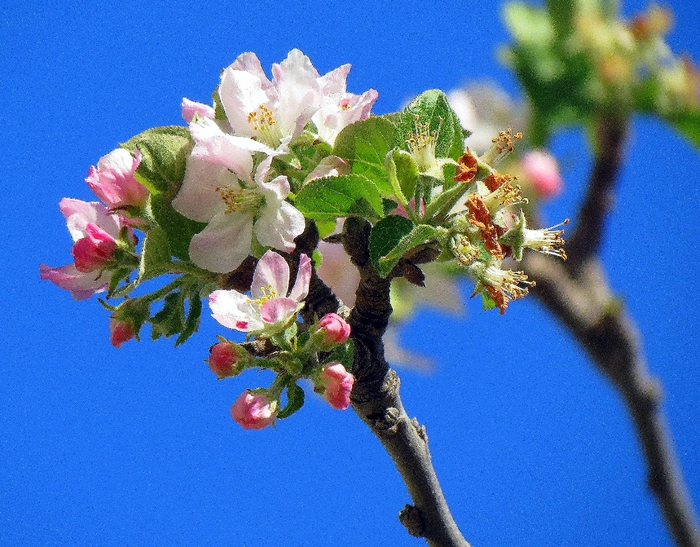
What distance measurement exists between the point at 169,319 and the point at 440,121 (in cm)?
25

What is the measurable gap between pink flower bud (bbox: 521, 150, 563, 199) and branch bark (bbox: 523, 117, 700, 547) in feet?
0.23

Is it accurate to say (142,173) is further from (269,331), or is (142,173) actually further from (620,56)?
(620,56)

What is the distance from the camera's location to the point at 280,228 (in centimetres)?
56

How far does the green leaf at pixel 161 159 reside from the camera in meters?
0.57

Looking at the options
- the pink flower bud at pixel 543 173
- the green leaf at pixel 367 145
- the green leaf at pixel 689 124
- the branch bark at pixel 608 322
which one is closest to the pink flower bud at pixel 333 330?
the green leaf at pixel 367 145

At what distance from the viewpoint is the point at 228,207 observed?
57 centimetres

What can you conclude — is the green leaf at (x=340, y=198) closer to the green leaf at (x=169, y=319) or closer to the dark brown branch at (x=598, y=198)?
the green leaf at (x=169, y=319)

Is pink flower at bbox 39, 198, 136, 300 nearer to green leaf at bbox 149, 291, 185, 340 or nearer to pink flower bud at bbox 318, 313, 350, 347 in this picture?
green leaf at bbox 149, 291, 185, 340

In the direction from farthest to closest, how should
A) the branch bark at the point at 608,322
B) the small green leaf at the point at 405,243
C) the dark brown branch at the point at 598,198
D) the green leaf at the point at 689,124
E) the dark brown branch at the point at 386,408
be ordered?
1. the green leaf at the point at 689,124
2. the dark brown branch at the point at 598,198
3. the branch bark at the point at 608,322
4. the dark brown branch at the point at 386,408
5. the small green leaf at the point at 405,243

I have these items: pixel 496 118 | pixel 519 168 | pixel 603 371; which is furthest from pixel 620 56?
pixel 603 371

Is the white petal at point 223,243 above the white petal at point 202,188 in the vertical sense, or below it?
below

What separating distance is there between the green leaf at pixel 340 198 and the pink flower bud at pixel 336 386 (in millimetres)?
109

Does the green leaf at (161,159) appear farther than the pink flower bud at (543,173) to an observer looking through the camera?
No

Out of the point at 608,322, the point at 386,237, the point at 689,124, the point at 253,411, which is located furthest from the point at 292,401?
the point at 689,124
